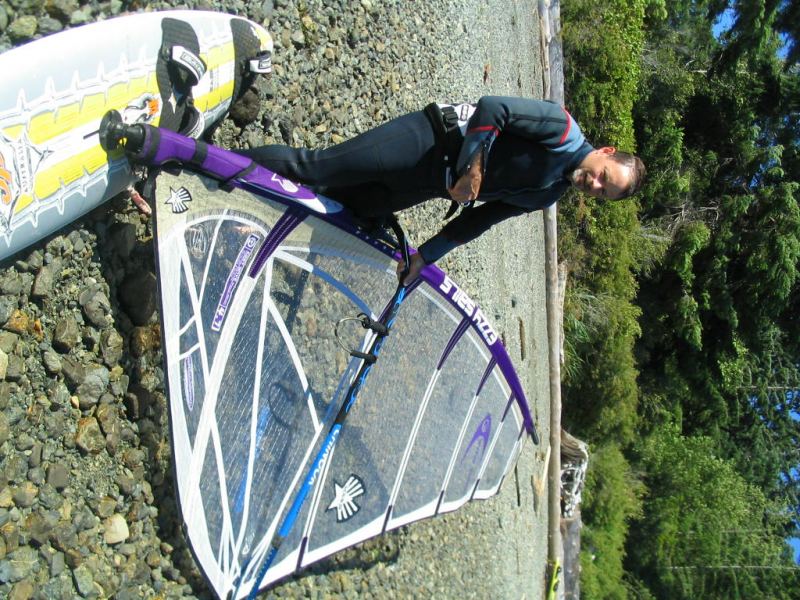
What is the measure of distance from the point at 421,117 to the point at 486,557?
14.2 feet

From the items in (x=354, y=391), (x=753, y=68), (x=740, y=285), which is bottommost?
(x=354, y=391)

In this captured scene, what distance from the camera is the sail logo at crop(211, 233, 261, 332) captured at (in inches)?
117

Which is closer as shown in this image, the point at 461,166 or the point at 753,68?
the point at 461,166

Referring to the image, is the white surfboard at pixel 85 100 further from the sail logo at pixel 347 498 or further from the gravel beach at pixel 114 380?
the sail logo at pixel 347 498

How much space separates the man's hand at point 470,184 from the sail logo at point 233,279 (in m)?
0.85

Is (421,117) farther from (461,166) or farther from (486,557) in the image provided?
(486,557)

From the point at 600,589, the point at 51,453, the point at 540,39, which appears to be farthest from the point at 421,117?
the point at 600,589

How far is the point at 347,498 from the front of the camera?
3.80m

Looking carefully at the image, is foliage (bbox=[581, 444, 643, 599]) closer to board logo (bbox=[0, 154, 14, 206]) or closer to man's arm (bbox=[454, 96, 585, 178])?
man's arm (bbox=[454, 96, 585, 178])

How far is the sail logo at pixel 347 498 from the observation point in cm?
373

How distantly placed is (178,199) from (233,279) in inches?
15.5

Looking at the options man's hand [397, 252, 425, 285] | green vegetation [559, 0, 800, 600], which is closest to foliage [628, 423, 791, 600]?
green vegetation [559, 0, 800, 600]

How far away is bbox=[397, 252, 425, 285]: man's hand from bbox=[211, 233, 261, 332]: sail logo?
857mm

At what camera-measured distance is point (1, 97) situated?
2.27m
